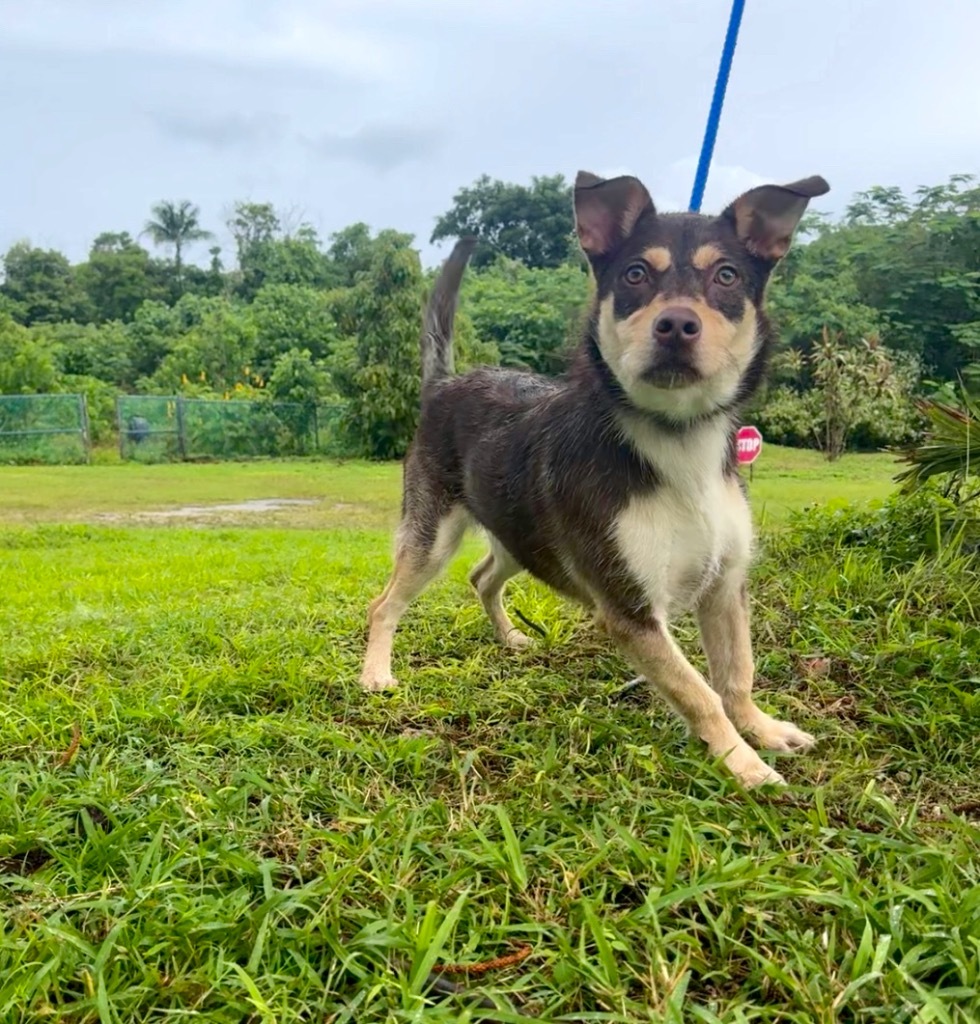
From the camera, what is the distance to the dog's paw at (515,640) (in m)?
4.02

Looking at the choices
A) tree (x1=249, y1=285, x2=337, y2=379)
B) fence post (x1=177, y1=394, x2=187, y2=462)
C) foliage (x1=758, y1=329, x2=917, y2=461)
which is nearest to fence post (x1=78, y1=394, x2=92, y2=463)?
fence post (x1=177, y1=394, x2=187, y2=462)

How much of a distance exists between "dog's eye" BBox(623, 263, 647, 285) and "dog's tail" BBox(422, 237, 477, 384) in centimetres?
164

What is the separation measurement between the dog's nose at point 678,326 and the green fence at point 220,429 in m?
24.1

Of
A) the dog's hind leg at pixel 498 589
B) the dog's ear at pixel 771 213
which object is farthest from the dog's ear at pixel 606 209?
the dog's hind leg at pixel 498 589

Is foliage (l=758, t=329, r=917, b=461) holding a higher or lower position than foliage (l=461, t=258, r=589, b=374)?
lower

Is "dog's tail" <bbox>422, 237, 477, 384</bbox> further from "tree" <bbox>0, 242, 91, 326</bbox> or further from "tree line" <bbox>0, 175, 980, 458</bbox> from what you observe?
"tree" <bbox>0, 242, 91, 326</bbox>

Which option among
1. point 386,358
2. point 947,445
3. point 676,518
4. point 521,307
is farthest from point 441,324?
point 521,307

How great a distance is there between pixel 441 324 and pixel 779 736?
2.65 meters

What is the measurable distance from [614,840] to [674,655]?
28.0 inches

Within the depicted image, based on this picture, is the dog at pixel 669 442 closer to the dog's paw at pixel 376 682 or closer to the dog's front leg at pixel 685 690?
the dog's front leg at pixel 685 690

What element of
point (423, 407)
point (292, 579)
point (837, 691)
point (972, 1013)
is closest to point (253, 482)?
point (292, 579)

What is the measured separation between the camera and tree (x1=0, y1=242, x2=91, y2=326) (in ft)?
169

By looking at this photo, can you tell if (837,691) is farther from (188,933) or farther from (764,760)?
(188,933)

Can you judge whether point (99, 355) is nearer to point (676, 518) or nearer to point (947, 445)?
point (947, 445)
